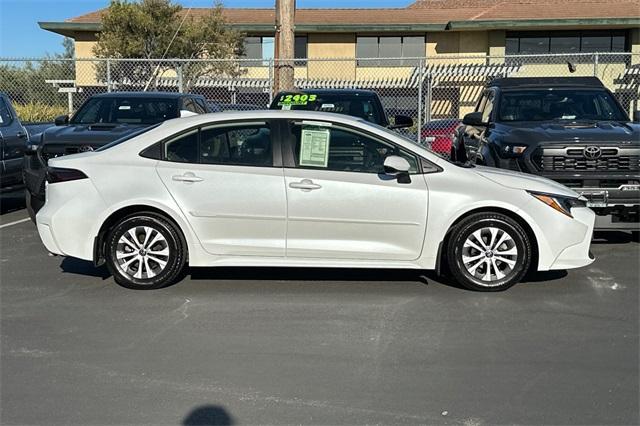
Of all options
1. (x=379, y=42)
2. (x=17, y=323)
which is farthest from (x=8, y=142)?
(x=379, y=42)

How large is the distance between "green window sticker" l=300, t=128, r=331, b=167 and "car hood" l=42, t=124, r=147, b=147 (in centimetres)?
292

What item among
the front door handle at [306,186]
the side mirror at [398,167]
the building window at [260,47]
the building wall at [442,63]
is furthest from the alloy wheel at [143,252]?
the building window at [260,47]

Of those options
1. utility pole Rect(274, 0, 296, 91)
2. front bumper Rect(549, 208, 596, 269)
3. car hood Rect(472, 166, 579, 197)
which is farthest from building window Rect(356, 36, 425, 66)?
front bumper Rect(549, 208, 596, 269)

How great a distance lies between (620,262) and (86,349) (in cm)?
540

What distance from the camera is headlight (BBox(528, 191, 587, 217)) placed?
234 inches

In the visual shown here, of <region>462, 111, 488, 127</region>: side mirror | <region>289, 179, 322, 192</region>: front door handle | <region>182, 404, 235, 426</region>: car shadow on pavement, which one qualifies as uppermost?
<region>462, 111, 488, 127</region>: side mirror

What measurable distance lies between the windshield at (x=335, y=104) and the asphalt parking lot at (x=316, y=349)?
3.97 meters

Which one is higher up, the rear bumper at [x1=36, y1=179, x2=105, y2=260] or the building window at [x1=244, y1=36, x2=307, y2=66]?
the building window at [x1=244, y1=36, x2=307, y2=66]

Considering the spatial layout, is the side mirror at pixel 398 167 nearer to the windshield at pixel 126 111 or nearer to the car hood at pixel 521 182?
the car hood at pixel 521 182

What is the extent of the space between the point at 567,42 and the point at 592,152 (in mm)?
25029

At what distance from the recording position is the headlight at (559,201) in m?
5.94

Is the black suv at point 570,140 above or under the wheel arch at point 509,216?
above

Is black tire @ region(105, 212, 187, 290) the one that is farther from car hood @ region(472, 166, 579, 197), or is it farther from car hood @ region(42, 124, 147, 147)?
car hood @ region(472, 166, 579, 197)

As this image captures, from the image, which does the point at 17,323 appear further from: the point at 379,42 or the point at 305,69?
the point at 379,42
